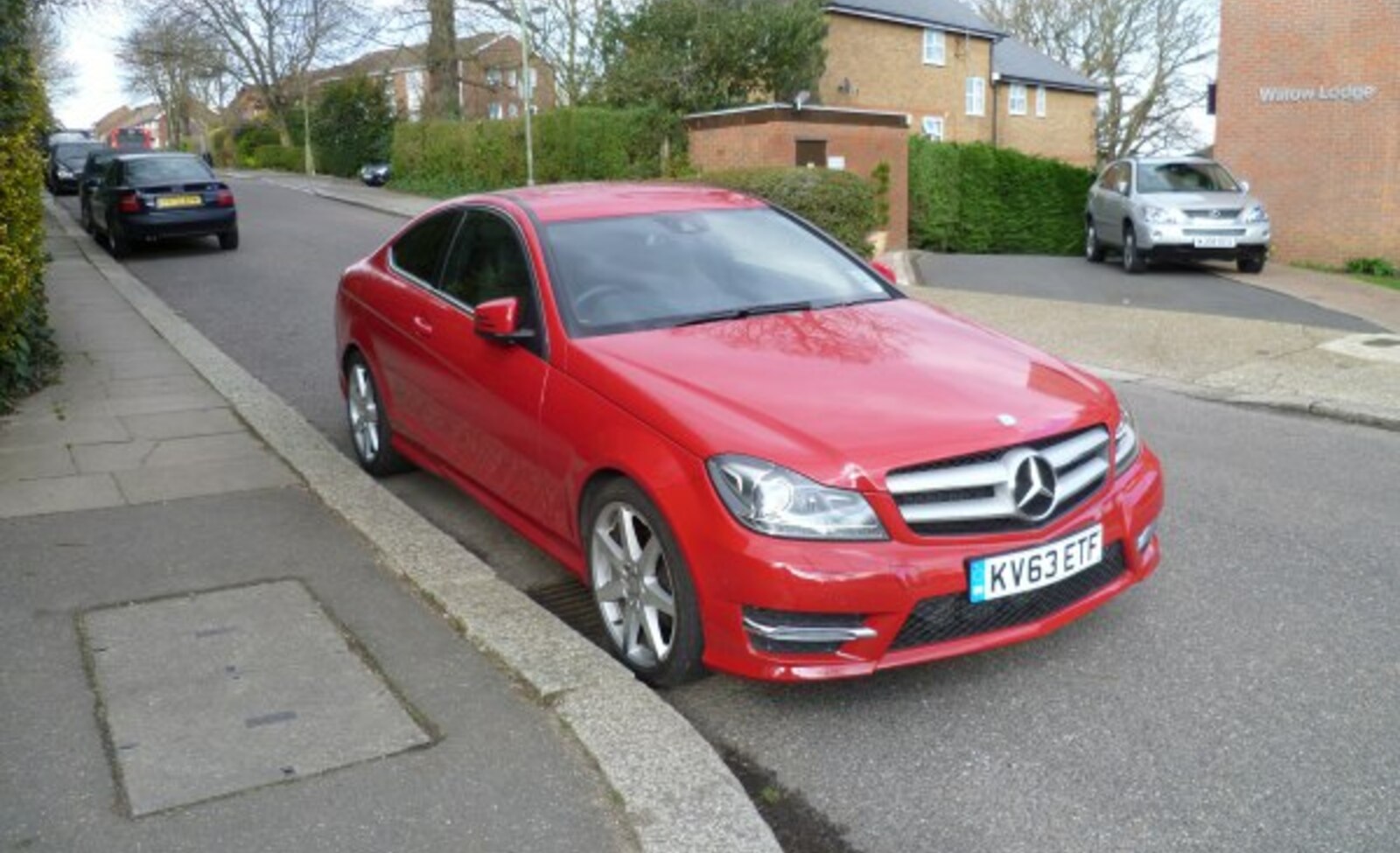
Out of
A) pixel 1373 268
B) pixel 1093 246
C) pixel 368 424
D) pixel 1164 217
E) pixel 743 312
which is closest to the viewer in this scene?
pixel 743 312

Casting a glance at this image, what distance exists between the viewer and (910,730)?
3.81m

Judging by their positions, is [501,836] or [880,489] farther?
[880,489]

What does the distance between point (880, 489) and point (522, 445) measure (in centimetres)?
162

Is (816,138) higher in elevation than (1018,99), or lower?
lower

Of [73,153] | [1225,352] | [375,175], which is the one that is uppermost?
[73,153]

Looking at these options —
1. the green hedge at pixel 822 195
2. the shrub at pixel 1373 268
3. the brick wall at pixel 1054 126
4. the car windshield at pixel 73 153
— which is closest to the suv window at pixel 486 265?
the green hedge at pixel 822 195

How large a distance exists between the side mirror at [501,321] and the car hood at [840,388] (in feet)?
1.06

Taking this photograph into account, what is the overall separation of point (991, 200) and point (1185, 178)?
7.85m

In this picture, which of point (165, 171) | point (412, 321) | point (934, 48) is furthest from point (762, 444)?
point (934, 48)

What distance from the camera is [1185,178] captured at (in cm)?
1833

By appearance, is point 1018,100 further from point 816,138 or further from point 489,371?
point 489,371

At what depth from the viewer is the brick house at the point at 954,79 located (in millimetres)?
37875

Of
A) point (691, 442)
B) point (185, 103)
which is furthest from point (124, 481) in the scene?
point (185, 103)

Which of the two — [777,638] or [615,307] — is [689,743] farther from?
[615,307]
